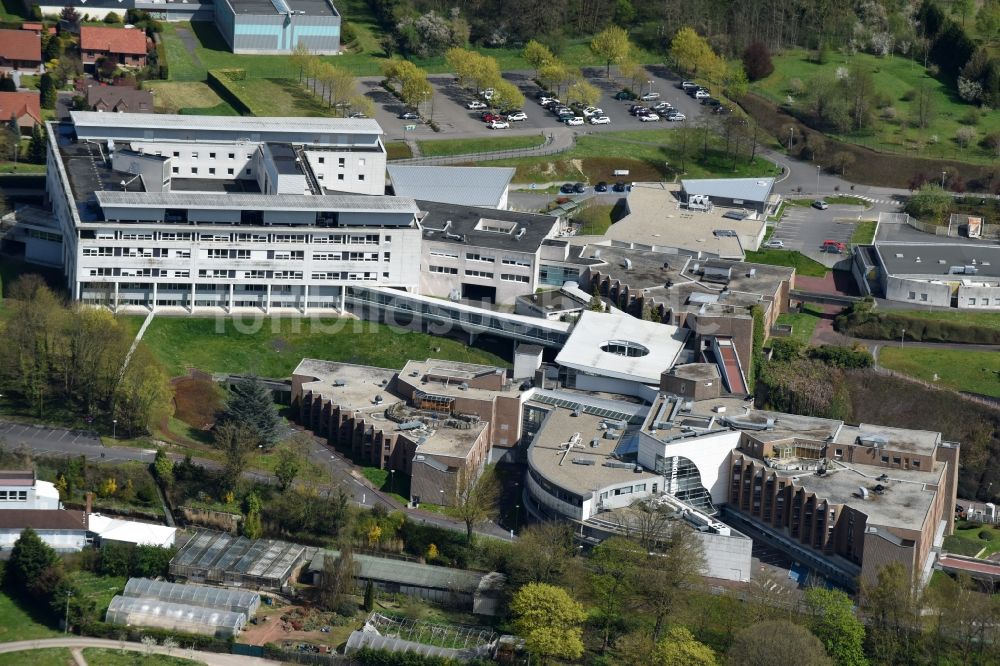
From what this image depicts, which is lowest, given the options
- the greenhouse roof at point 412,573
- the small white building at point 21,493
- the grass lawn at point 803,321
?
the greenhouse roof at point 412,573

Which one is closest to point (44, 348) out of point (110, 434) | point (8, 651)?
point (110, 434)

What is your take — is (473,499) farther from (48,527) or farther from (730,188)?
(730,188)

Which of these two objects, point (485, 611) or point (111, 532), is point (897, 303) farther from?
point (111, 532)

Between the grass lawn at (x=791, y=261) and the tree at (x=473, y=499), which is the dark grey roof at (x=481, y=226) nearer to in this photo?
the grass lawn at (x=791, y=261)

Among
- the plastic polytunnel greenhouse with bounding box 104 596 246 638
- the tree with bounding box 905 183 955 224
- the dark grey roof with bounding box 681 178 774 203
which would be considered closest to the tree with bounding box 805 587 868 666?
the plastic polytunnel greenhouse with bounding box 104 596 246 638

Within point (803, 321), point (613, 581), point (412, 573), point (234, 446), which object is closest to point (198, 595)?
point (412, 573)

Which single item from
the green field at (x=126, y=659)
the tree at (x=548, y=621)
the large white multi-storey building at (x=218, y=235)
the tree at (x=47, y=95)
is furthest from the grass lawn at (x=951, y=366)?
the tree at (x=47, y=95)

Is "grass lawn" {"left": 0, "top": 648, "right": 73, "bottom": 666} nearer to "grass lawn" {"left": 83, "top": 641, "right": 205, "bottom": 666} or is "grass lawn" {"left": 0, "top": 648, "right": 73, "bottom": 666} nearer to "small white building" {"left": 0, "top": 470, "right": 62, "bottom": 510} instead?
"grass lawn" {"left": 83, "top": 641, "right": 205, "bottom": 666}
